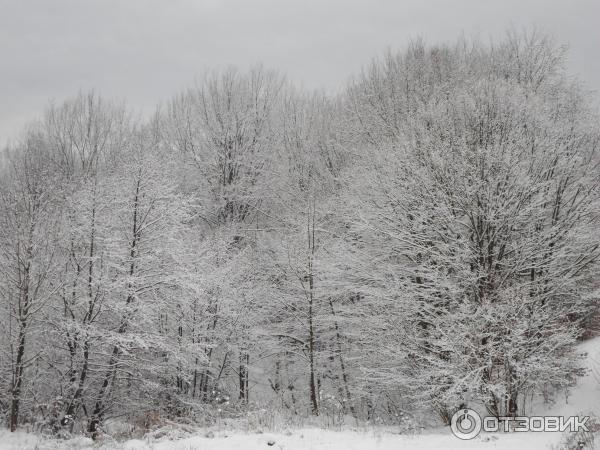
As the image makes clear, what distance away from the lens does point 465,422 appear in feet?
38.6

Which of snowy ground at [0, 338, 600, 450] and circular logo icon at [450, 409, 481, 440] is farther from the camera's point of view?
circular logo icon at [450, 409, 481, 440]

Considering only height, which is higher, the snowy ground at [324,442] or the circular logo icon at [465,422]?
the snowy ground at [324,442]

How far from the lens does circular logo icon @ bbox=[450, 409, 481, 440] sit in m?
10.9

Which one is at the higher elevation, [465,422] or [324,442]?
[324,442]

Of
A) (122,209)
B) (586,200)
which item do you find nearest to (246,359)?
(122,209)

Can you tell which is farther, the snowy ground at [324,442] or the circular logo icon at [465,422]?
the circular logo icon at [465,422]

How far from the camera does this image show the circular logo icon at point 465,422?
35.8 feet

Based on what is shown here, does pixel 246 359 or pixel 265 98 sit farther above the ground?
pixel 265 98

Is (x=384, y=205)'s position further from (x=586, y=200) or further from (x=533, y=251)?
(x=586, y=200)

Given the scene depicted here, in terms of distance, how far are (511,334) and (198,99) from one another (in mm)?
21793

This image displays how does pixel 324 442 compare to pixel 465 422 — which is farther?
pixel 465 422

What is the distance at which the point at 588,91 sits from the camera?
16.8 metres

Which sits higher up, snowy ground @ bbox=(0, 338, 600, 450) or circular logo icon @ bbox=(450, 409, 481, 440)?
snowy ground @ bbox=(0, 338, 600, 450)


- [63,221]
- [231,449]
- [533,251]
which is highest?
[63,221]
